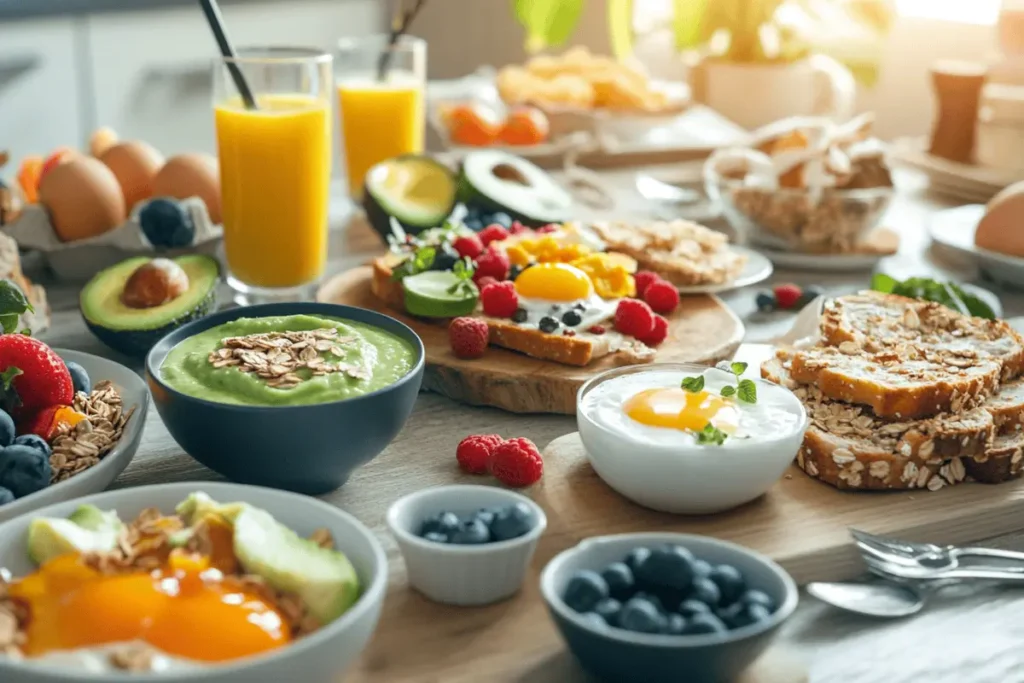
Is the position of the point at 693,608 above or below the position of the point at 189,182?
below

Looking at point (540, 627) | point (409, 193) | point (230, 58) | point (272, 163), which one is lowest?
point (540, 627)

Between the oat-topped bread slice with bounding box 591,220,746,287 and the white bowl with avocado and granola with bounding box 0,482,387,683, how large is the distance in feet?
3.66

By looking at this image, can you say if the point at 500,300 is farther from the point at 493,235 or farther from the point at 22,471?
the point at 22,471

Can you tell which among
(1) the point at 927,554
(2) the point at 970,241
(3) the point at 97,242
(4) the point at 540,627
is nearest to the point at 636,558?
(4) the point at 540,627

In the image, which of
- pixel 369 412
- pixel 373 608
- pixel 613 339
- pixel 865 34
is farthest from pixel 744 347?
pixel 865 34

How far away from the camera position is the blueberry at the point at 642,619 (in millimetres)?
1088

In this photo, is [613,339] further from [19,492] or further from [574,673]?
[19,492]

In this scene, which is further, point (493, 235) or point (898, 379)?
point (493, 235)

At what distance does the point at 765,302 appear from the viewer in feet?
7.26

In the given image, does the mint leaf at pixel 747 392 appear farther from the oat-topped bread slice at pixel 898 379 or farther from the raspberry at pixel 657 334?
the raspberry at pixel 657 334

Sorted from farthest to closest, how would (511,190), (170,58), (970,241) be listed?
1. (170,58)
2. (511,190)
3. (970,241)

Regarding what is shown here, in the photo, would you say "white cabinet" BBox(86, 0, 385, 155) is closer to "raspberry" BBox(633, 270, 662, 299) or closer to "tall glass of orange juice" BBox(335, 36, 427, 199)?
"tall glass of orange juice" BBox(335, 36, 427, 199)

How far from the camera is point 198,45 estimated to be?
14.7ft

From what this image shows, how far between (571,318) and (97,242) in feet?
3.28
